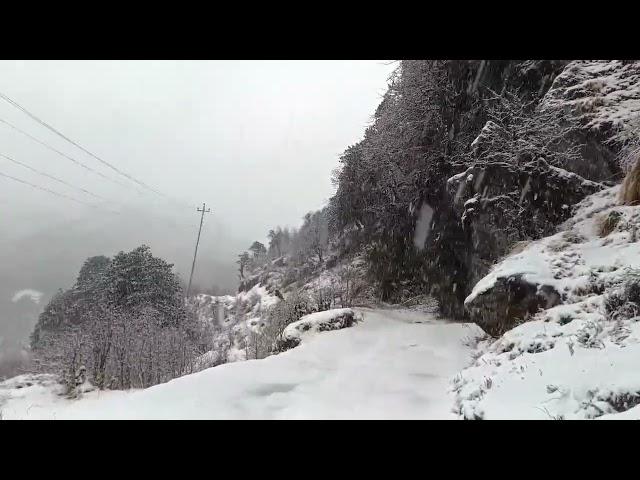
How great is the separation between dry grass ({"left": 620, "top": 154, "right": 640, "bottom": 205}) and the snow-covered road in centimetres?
356

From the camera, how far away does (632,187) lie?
629cm

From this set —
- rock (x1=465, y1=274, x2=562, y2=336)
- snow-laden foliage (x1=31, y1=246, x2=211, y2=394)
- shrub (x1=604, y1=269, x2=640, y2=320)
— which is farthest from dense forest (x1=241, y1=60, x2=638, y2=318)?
snow-laden foliage (x1=31, y1=246, x2=211, y2=394)

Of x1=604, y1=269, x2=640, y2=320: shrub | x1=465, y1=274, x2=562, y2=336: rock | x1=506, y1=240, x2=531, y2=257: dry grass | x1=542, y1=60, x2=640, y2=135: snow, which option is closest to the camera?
x1=604, y1=269, x2=640, y2=320: shrub

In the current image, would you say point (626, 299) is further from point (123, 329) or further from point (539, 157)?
point (123, 329)

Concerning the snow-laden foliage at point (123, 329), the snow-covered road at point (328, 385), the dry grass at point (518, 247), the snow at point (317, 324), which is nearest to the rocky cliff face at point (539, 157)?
the dry grass at point (518, 247)

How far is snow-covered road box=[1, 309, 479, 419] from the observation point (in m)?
4.20

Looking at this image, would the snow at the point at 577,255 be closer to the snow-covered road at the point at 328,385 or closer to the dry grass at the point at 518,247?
the dry grass at the point at 518,247

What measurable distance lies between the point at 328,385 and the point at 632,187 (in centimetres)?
572

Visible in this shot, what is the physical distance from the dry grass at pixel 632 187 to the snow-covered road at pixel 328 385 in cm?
356

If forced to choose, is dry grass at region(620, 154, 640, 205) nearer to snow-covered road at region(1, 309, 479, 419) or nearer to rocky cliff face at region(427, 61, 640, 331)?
rocky cliff face at region(427, 61, 640, 331)

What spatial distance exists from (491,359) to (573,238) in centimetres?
308
